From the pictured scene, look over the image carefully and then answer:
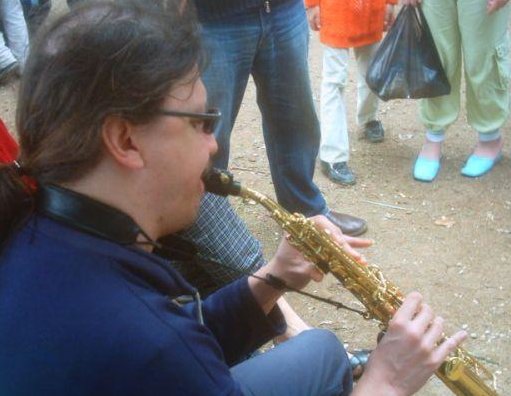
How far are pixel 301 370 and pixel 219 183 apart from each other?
540 mm

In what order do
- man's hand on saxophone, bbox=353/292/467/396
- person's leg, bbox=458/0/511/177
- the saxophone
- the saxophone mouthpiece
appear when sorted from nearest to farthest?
man's hand on saxophone, bbox=353/292/467/396, the saxophone mouthpiece, the saxophone, person's leg, bbox=458/0/511/177

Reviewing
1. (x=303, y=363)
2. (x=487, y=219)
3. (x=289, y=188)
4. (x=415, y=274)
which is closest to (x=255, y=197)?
(x=303, y=363)

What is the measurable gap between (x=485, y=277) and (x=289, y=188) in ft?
3.09

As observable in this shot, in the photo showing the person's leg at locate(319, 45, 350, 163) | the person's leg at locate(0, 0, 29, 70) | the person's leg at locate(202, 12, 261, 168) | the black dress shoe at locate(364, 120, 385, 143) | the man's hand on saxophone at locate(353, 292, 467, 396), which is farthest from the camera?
the person's leg at locate(0, 0, 29, 70)

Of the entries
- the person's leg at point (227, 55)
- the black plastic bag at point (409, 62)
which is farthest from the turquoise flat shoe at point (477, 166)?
the person's leg at point (227, 55)

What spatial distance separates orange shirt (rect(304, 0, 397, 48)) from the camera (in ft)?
11.0

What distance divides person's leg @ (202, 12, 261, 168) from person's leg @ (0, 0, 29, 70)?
312cm

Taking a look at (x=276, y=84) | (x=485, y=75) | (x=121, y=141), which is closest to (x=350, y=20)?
(x=485, y=75)

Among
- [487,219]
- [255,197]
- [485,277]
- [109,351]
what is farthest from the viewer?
[487,219]

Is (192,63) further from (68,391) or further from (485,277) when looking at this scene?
(485,277)

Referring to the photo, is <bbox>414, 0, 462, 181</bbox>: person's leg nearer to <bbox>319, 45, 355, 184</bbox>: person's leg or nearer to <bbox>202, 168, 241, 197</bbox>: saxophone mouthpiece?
<bbox>319, 45, 355, 184</bbox>: person's leg

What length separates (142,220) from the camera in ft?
4.32

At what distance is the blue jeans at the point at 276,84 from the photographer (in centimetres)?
258

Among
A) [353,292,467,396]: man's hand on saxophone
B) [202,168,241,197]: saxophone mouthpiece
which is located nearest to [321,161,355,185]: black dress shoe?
[202,168,241,197]: saxophone mouthpiece
